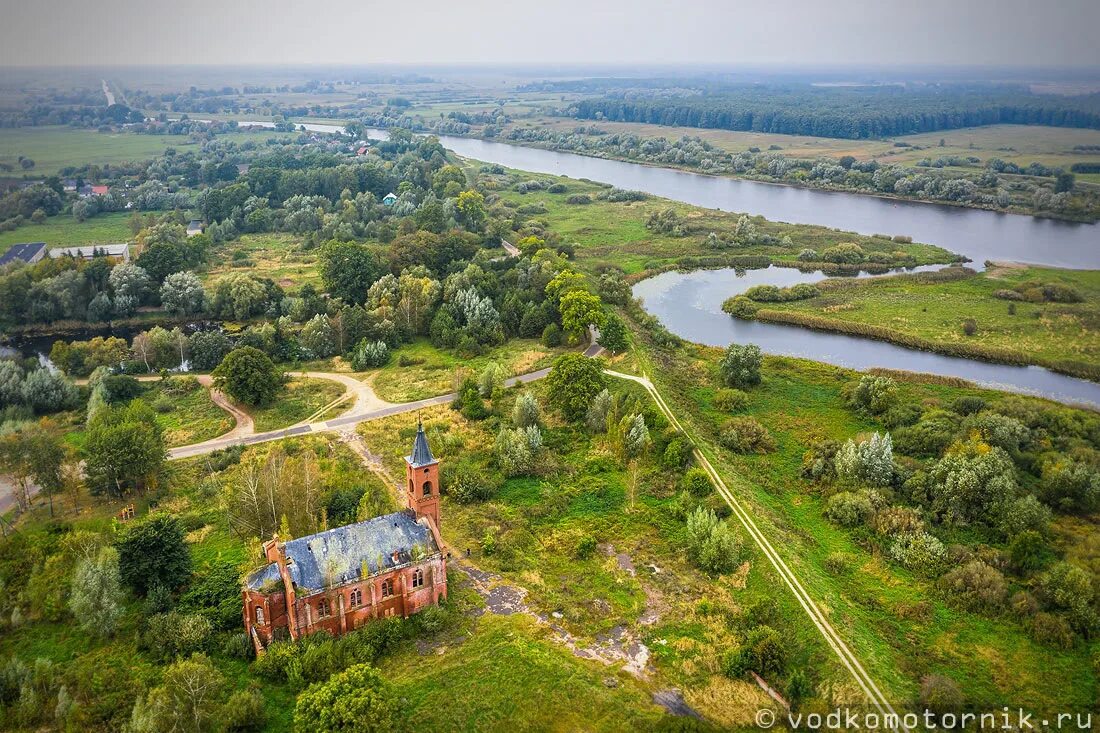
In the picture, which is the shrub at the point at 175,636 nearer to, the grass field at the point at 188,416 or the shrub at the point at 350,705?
the shrub at the point at 350,705

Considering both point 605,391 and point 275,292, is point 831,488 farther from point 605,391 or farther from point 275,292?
point 275,292

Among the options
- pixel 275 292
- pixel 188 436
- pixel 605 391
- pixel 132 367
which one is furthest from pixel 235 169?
pixel 605 391

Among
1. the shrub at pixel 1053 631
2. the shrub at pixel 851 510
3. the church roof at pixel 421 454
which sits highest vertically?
the church roof at pixel 421 454

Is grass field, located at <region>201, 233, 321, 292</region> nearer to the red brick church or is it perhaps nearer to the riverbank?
the red brick church

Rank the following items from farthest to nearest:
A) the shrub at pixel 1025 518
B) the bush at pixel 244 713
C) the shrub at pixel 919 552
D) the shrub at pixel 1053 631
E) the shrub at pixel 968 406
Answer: the shrub at pixel 968 406 → the shrub at pixel 1025 518 → the shrub at pixel 919 552 → the shrub at pixel 1053 631 → the bush at pixel 244 713

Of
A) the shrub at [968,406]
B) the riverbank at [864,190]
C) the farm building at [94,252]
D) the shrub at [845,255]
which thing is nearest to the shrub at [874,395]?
the shrub at [968,406]

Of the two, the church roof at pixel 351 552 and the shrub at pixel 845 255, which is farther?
the shrub at pixel 845 255

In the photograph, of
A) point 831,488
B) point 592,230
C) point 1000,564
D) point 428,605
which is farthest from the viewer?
point 592,230
